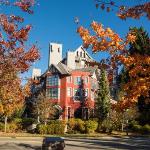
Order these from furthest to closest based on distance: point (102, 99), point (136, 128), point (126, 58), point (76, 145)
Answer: point (102, 99) → point (136, 128) → point (76, 145) → point (126, 58)

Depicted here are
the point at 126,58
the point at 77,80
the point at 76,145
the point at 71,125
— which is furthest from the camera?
the point at 77,80

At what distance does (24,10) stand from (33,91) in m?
64.9

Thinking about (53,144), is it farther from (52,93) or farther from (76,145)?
(52,93)

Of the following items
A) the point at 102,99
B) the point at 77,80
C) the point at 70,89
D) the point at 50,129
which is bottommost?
the point at 50,129

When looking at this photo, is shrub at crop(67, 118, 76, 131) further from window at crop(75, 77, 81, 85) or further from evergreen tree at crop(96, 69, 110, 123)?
window at crop(75, 77, 81, 85)

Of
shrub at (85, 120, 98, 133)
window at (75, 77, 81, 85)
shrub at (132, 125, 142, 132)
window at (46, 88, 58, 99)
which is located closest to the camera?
shrub at (85, 120, 98, 133)

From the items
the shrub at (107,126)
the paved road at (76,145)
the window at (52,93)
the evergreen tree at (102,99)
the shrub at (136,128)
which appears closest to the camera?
the paved road at (76,145)

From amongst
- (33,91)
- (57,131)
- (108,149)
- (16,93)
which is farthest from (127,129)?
(16,93)

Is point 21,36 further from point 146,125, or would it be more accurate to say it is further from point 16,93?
point 146,125

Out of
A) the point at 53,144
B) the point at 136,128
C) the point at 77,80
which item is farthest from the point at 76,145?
the point at 77,80

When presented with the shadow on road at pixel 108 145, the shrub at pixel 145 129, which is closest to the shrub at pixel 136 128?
the shrub at pixel 145 129

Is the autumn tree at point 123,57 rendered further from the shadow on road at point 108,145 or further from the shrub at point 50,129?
the shrub at point 50,129

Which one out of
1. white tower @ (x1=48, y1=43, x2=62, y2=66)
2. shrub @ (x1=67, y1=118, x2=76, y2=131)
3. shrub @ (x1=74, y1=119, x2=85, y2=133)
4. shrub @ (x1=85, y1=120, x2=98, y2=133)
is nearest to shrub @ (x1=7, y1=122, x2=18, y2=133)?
shrub @ (x1=67, y1=118, x2=76, y2=131)

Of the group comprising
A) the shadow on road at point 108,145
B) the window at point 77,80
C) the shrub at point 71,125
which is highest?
the window at point 77,80
